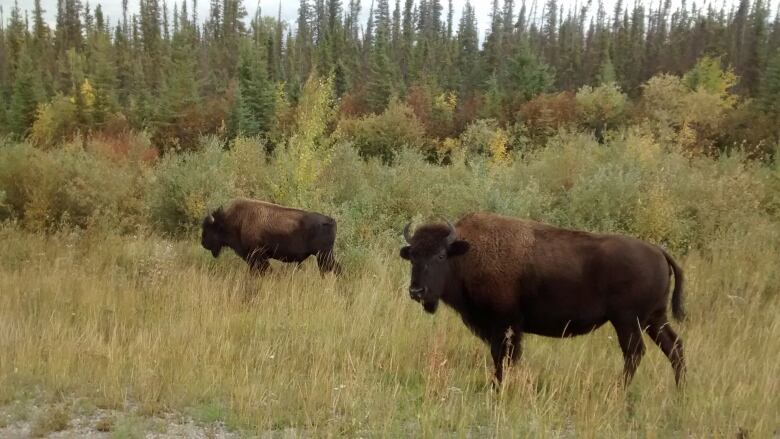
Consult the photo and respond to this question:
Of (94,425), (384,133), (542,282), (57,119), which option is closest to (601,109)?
(384,133)

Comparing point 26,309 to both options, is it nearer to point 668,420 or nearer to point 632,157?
point 668,420

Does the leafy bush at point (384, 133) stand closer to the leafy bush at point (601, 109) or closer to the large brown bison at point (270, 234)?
the leafy bush at point (601, 109)

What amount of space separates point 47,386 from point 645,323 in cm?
531

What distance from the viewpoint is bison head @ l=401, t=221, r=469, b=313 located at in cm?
559

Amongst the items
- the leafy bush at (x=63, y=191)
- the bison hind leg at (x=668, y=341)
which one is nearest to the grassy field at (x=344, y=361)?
the bison hind leg at (x=668, y=341)

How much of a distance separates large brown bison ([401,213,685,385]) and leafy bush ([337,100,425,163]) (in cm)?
2982

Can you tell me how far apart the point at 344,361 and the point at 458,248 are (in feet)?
5.00

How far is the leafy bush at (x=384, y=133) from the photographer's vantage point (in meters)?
36.4

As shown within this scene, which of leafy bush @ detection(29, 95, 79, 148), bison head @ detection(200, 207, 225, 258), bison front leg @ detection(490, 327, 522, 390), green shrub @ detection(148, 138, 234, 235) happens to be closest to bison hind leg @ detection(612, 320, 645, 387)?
bison front leg @ detection(490, 327, 522, 390)

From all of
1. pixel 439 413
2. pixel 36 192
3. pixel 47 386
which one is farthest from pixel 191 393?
pixel 36 192

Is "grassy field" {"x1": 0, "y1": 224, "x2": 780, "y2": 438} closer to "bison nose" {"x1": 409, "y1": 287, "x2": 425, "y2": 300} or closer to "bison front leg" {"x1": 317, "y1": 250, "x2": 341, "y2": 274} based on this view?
"bison nose" {"x1": 409, "y1": 287, "x2": 425, "y2": 300}

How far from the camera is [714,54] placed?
6469 centimetres

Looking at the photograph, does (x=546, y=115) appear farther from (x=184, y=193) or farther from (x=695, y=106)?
(x=184, y=193)

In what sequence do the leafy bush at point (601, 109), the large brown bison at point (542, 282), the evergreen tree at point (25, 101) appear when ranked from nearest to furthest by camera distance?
the large brown bison at point (542, 282)
the leafy bush at point (601, 109)
the evergreen tree at point (25, 101)
